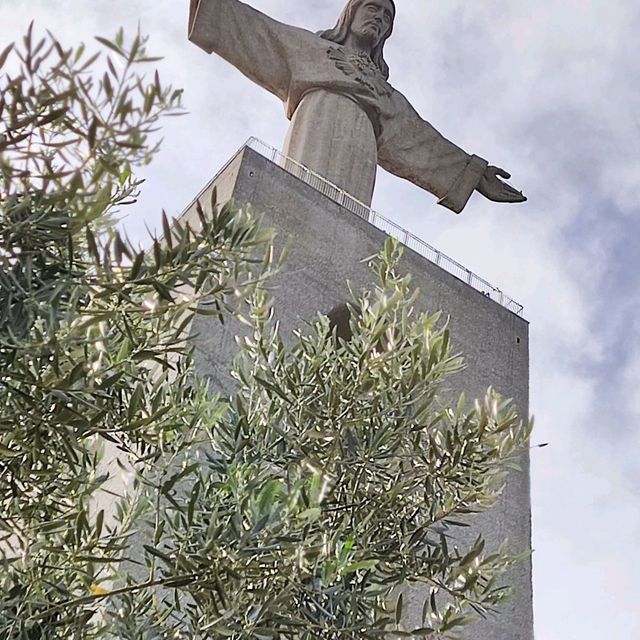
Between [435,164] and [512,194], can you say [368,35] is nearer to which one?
[435,164]

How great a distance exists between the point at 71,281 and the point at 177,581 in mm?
767

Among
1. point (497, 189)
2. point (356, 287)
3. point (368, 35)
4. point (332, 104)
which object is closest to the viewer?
point (356, 287)

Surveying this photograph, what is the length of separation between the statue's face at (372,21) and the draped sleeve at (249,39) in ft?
2.18

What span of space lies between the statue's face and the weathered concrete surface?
3.35 metres

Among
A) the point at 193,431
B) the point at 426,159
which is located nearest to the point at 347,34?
the point at 426,159

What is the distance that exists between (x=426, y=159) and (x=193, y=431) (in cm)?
799

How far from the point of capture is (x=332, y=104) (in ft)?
31.6

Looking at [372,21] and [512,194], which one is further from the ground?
[372,21]

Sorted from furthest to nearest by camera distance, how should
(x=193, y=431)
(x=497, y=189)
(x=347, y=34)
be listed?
(x=497, y=189), (x=347, y=34), (x=193, y=431)

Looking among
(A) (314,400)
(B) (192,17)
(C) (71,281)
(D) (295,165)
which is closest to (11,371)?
(C) (71,281)

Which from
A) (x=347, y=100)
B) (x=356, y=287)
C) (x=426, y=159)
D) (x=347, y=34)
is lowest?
(x=356, y=287)

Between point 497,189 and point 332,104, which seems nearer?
point 332,104

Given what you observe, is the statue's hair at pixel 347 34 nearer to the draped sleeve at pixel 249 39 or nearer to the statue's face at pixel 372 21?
the statue's face at pixel 372 21

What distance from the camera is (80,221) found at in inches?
78.6
